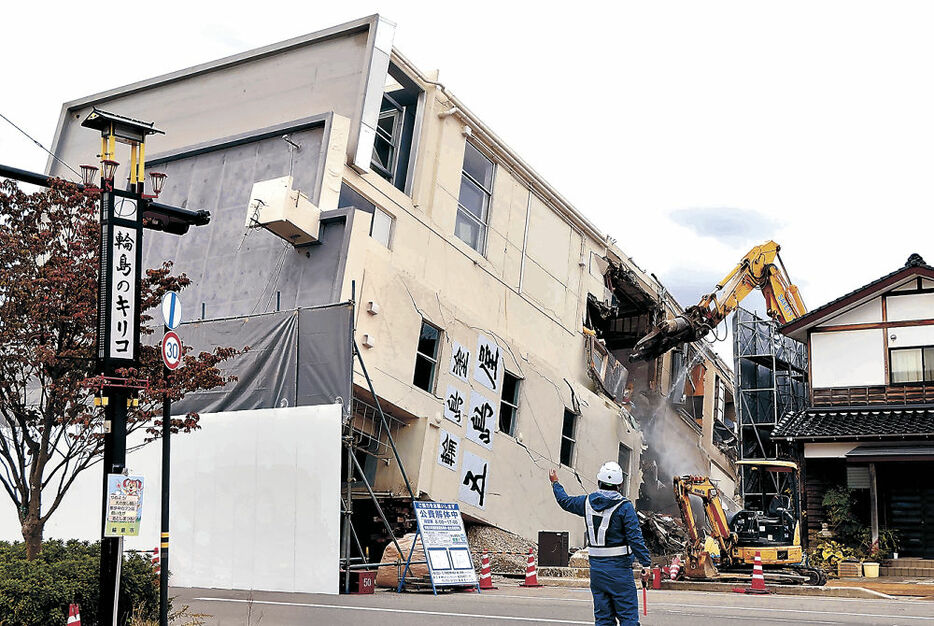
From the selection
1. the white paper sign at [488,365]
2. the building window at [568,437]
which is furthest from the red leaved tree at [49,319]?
the building window at [568,437]

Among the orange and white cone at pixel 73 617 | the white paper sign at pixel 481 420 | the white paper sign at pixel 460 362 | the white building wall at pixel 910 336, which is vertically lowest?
the orange and white cone at pixel 73 617

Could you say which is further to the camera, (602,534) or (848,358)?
(848,358)

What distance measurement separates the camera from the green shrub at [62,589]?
10.1m

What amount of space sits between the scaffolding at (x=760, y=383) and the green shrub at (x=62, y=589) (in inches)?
1172

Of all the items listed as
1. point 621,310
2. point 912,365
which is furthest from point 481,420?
point 621,310

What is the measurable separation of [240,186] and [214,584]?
28.9 feet

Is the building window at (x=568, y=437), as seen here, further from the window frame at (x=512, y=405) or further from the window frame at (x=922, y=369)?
the window frame at (x=922, y=369)

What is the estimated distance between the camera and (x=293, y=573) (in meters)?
17.2

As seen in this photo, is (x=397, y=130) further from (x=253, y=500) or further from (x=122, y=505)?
(x=122, y=505)

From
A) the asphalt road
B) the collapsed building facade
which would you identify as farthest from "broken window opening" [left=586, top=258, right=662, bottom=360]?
the asphalt road

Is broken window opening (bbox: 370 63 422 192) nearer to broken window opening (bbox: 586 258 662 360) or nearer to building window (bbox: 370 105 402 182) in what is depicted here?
building window (bbox: 370 105 402 182)

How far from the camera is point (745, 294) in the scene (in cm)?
3297

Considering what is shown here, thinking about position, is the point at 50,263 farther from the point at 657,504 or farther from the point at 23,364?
the point at 657,504

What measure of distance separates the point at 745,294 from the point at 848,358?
7742mm
